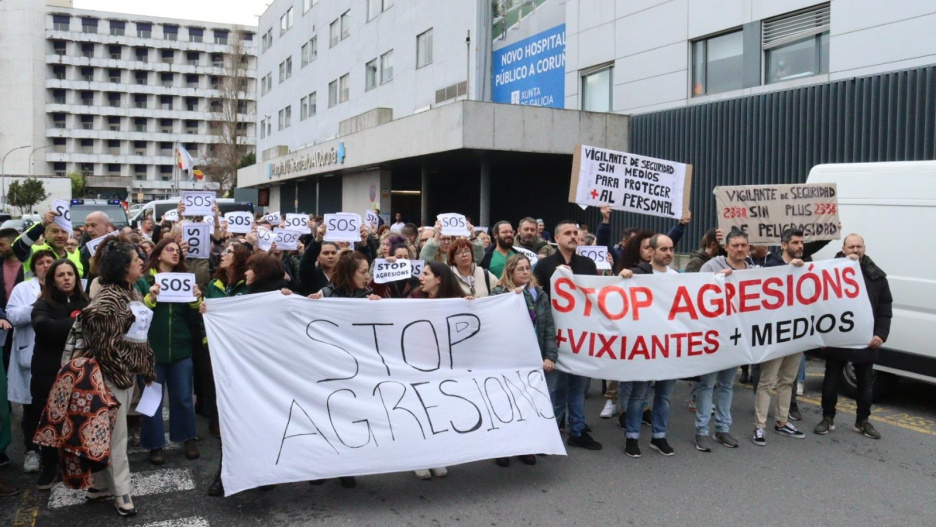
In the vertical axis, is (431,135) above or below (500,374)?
above

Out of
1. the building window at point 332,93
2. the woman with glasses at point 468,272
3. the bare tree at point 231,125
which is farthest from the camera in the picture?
the bare tree at point 231,125

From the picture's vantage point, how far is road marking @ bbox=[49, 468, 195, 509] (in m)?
5.20

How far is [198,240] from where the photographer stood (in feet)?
24.2

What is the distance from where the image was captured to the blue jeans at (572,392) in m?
6.42

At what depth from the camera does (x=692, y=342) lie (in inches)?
255

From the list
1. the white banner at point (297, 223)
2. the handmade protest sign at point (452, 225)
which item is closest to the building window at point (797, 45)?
the handmade protest sign at point (452, 225)

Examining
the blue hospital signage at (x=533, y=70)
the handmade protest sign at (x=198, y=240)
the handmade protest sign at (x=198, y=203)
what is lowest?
the handmade protest sign at (x=198, y=240)

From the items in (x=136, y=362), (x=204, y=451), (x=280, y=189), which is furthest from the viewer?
(x=280, y=189)

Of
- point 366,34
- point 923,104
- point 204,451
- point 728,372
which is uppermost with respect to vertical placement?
point 366,34

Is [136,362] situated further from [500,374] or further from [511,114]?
[511,114]

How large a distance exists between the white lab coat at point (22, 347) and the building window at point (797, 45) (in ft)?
45.7

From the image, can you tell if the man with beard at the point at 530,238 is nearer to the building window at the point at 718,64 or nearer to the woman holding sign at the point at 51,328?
the woman holding sign at the point at 51,328

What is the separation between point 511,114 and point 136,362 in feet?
44.5

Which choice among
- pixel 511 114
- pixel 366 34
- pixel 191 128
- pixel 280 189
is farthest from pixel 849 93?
pixel 191 128
